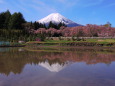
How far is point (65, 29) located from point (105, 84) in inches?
2030

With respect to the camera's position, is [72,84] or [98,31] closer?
[72,84]

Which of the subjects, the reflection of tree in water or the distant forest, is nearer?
the reflection of tree in water

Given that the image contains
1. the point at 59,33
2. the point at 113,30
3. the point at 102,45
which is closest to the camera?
the point at 102,45

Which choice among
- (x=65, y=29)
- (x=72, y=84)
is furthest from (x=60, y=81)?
(x=65, y=29)

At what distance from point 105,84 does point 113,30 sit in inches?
1854

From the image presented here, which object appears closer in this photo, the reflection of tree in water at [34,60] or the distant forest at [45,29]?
the reflection of tree in water at [34,60]

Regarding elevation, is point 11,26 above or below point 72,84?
above

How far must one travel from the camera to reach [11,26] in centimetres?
5409

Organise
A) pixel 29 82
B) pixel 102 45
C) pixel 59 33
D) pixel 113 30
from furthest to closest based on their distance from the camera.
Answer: pixel 59 33 → pixel 113 30 → pixel 102 45 → pixel 29 82

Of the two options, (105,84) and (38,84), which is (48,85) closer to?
(38,84)

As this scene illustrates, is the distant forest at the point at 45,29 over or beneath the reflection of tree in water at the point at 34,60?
over

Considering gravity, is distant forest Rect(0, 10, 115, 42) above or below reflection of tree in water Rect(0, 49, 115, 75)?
above

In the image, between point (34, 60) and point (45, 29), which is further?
point (45, 29)

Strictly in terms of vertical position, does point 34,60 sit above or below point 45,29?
below
